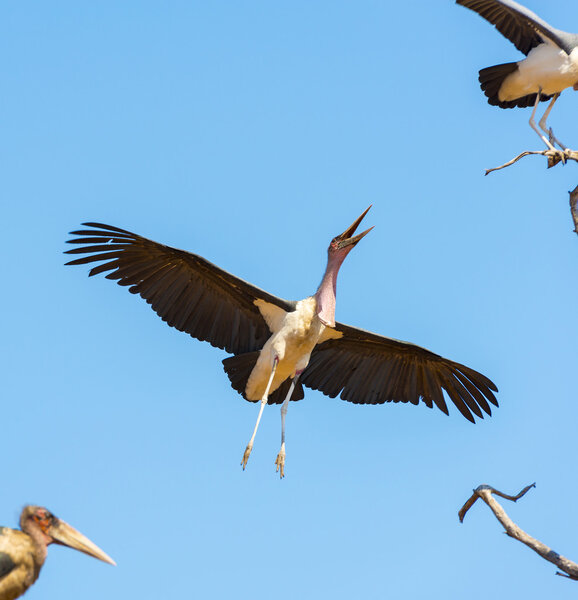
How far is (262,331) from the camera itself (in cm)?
1312

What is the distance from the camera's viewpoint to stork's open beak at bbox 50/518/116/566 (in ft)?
27.3

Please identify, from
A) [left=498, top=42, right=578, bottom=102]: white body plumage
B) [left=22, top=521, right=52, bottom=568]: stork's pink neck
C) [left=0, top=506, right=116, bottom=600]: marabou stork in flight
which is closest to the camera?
[left=0, top=506, right=116, bottom=600]: marabou stork in flight

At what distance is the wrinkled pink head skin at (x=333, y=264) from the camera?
12883 millimetres

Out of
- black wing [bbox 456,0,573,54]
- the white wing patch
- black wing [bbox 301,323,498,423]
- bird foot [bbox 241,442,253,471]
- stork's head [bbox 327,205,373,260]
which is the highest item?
black wing [bbox 456,0,573,54]

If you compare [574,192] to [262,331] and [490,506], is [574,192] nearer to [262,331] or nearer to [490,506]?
[490,506]

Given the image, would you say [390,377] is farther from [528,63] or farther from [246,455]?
[528,63]

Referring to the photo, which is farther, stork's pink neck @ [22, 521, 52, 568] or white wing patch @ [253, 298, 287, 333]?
white wing patch @ [253, 298, 287, 333]

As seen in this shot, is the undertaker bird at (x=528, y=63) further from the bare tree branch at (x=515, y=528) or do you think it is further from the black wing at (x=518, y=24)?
the bare tree branch at (x=515, y=528)

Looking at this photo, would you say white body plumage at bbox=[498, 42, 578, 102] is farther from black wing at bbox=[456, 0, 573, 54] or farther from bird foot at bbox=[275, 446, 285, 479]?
bird foot at bbox=[275, 446, 285, 479]

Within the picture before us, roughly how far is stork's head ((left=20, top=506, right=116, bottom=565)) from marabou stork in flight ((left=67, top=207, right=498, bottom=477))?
3532 mm

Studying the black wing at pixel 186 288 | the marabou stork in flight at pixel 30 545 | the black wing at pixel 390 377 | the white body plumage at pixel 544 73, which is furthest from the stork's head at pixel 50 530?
the white body plumage at pixel 544 73

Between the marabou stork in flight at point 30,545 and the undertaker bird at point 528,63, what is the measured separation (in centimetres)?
712

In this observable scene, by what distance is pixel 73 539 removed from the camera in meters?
8.38

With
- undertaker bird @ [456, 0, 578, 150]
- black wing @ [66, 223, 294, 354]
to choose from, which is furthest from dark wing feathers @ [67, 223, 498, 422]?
undertaker bird @ [456, 0, 578, 150]
